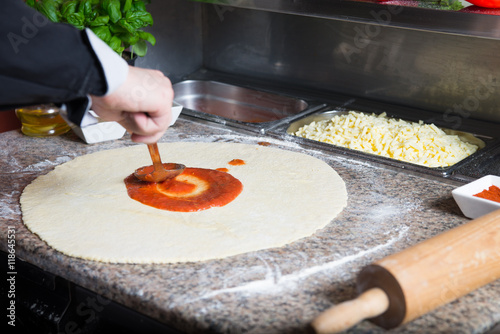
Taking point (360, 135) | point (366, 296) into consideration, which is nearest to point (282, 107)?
point (360, 135)

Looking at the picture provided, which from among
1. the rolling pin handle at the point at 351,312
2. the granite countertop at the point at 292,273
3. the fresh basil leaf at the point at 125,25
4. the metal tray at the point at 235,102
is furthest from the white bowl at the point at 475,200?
the fresh basil leaf at the point at 125,25

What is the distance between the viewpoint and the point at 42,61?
110cm

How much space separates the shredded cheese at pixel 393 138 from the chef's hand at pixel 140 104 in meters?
0.71

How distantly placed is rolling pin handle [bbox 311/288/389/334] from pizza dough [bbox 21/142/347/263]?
12.7 inches

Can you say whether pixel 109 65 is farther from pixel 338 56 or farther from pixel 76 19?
pixel 338 56

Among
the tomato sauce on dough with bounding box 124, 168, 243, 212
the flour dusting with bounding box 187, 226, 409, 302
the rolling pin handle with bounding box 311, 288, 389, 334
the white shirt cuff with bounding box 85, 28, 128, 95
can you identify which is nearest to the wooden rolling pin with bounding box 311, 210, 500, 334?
the rolling pin handle with bounding box 311, 288, 389, 334

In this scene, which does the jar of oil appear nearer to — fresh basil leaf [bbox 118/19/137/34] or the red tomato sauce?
fresh basil leaf [bbox 118/19/137/34]

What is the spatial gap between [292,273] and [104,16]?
113 centimetres

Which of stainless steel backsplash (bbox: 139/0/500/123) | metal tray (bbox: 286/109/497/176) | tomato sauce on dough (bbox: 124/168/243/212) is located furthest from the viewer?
stainless steel backsplash (bbox: 139/0/500/123)

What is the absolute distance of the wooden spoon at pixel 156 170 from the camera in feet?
4.73

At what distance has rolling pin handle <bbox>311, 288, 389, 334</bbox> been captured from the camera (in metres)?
0.86

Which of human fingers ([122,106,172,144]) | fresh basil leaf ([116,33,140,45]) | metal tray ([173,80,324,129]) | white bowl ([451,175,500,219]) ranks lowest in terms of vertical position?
metal tray ([173,80,324,129])

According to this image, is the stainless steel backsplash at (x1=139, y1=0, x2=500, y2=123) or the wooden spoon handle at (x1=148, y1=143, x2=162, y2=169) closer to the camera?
the wooden spoon handle at (x1=148, y1=143, x2=162, y2=169)

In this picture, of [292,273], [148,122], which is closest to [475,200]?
[292,273]
